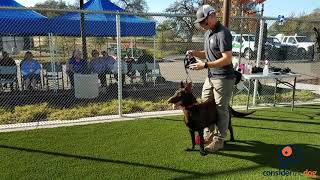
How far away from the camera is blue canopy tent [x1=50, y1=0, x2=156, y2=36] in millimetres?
11469

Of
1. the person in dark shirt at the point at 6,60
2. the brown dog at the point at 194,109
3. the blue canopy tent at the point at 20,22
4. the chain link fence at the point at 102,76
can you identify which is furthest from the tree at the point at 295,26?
the person in dark shirt at the point at 6,60

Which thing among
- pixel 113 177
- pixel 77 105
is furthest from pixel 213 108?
pixel 77 105

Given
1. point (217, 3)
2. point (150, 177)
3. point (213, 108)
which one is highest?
point (217, 3)

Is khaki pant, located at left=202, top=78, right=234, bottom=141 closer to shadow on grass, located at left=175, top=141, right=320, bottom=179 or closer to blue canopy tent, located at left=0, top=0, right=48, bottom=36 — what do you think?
shadow on grass, located at left=175, top=141, right=320, bottom=179

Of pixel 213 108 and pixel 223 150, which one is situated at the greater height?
pixel 213 108

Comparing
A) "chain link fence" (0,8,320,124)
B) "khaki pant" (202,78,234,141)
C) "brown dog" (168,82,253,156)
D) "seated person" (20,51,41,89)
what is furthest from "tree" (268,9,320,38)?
"seated person" (20,51,41,89)

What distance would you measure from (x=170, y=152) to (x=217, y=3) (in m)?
25.6

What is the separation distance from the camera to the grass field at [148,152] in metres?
4.76

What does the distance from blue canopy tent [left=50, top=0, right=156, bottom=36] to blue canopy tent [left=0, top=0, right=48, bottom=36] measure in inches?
15.0

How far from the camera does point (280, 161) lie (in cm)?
522

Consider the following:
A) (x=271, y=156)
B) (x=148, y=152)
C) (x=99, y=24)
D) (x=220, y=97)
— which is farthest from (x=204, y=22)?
(x=99, y=24)

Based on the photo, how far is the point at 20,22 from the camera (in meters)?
A: 10.6

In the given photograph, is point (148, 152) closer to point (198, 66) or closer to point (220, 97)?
point (220, 97)

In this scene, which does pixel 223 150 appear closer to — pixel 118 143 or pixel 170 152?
pixel 170 152
